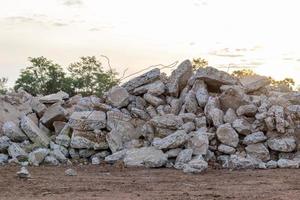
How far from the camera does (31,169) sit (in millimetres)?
11336

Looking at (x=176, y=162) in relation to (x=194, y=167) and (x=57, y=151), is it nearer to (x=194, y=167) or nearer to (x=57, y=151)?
(x=194, y=167)

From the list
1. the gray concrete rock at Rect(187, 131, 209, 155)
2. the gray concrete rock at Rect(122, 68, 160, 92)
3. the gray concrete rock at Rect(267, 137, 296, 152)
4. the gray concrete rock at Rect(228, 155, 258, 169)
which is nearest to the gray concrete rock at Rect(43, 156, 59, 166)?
the gray concrete rock at Rect(187, 131, 209, 155)

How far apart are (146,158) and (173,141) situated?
0.68 metres

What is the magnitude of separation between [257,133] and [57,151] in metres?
4.47

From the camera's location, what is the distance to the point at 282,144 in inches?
485

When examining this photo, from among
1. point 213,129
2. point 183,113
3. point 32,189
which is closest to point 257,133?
point 213,129

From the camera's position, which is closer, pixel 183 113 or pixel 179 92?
pixel 183 113

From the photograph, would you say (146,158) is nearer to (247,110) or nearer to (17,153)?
(247,110)

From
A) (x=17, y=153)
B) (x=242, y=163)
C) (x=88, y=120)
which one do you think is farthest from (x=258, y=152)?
(x=17, y=153)

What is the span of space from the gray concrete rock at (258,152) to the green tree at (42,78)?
12.9 metres

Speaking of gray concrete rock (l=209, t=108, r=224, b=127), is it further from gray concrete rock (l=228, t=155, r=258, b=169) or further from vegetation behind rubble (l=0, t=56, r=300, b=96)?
vegetation behind rubble (l=0, t=56, r=300, b=96)

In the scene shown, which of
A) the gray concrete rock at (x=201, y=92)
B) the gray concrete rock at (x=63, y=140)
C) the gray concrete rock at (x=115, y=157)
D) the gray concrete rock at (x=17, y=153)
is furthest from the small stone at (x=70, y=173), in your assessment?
the gray concrete rock at (x=201, y=92)

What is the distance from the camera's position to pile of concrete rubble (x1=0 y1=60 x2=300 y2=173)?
12.0m

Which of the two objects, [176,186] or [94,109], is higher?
[94,109]
